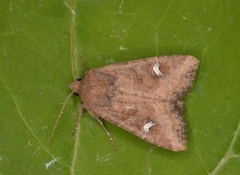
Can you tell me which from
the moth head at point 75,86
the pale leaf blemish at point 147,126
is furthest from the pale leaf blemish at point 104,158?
the moth head at point 75,86

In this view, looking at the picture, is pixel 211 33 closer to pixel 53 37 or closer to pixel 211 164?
Answer: pixel 211 164

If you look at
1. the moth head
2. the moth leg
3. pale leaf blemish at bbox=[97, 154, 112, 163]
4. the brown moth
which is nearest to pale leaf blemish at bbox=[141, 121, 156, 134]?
the brown moth

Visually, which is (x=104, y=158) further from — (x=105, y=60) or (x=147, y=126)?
(x=105, y=60)

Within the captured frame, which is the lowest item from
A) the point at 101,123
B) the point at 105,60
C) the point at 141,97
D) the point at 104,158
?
the point at 104,158

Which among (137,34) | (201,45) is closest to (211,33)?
(201,45)

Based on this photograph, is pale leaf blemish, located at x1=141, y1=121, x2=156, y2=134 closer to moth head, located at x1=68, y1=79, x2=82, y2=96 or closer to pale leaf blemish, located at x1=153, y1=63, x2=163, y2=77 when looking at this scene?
pale leaf blemish, located at x1=153, y1=63, x2=163, y2=77

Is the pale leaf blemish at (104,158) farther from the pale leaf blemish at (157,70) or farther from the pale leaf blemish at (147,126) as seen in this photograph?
the pale leaf blemish at (157,70)

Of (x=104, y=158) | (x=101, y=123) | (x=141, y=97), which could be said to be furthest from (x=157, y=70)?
(x=104, y=158)
